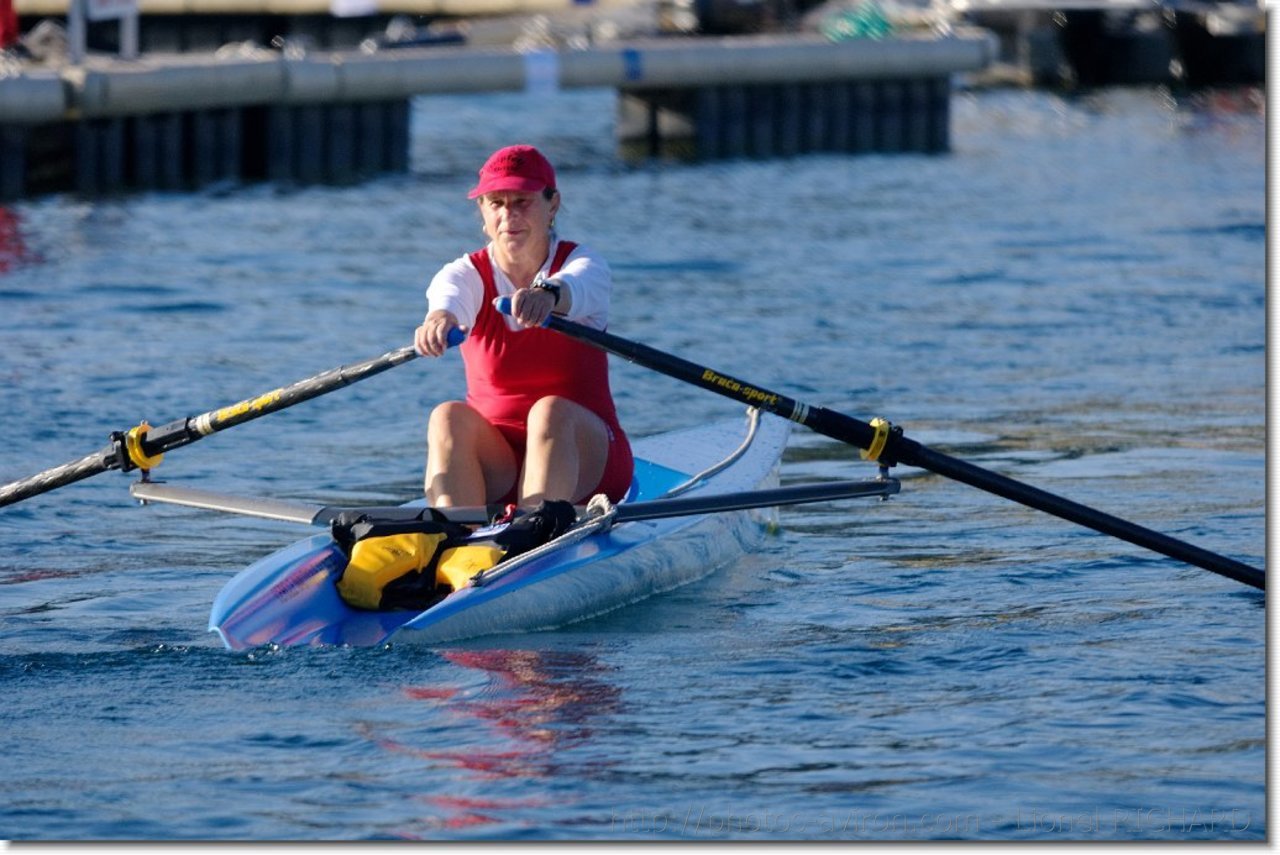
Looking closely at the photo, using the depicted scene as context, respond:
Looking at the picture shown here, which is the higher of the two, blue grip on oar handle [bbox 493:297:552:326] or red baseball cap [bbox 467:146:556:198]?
red baseball cap [bbox 467:146:556:198]

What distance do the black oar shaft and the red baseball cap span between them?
0.61m

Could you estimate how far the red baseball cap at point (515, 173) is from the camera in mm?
6859

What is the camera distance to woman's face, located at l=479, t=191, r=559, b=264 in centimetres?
692

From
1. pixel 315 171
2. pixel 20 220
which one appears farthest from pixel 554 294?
pixel 315 171

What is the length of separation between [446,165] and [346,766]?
62.8 ft

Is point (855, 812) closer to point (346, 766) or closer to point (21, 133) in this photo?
point (346, 766)

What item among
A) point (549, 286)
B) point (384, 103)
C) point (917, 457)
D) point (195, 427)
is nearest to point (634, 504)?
point (549, 286)

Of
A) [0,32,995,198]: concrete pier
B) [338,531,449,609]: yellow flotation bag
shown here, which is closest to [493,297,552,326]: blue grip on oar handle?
[338,531,449,609]: yellow flotation bag

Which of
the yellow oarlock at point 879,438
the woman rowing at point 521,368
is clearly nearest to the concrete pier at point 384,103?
the woman rowing at point 521,368

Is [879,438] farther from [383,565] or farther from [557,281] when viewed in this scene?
[383,565]

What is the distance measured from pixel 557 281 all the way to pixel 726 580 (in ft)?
4.93

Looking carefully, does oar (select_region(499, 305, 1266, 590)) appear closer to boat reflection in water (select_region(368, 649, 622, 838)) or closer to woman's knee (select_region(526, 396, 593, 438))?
woman's knee (select_region(526, 396, 593, 438))

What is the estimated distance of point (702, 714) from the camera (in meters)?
6.00

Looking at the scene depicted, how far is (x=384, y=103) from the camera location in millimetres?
23172
